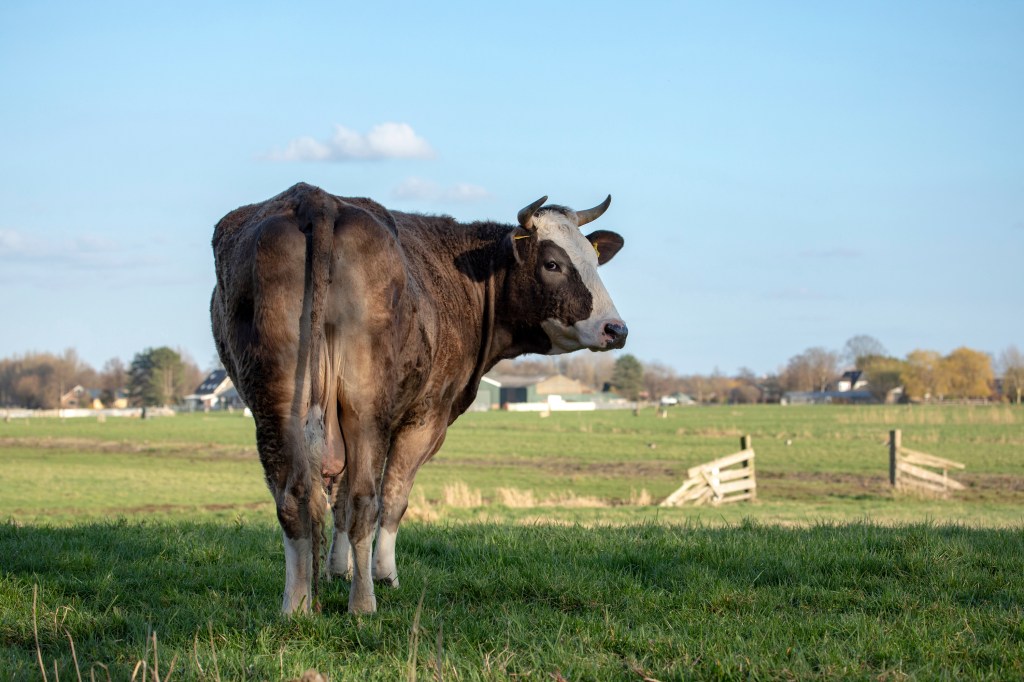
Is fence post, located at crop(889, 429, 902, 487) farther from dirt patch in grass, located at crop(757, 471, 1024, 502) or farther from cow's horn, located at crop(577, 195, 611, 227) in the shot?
cow's horn, located at crop(577, 195, 611, 227)

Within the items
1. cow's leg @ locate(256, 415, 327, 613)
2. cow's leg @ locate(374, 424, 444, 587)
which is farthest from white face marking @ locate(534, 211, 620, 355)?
cow's leg @ locate(256, 415, 327, 613)

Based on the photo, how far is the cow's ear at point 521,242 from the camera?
776 centimetres

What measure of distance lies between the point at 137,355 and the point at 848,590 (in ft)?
667

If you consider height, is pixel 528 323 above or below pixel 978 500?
above

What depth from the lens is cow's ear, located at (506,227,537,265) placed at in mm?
7762

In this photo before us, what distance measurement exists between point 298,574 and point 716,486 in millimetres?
25725

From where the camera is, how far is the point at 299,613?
5676mm

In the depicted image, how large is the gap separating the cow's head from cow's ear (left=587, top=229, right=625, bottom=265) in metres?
1.37

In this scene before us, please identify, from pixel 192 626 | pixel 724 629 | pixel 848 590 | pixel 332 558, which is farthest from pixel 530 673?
pixel 332 558

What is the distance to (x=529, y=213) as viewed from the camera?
7.63 meters

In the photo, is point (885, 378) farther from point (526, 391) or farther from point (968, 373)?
point (526, 391)

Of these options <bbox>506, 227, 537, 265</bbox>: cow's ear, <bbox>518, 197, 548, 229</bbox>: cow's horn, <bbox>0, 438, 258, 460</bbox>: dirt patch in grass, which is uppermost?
<bbox>518, 197, 548, 229</bbox>: cow's horn

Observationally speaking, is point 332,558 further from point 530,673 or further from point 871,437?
point 871,437

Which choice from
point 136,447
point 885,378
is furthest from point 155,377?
point 885,378
